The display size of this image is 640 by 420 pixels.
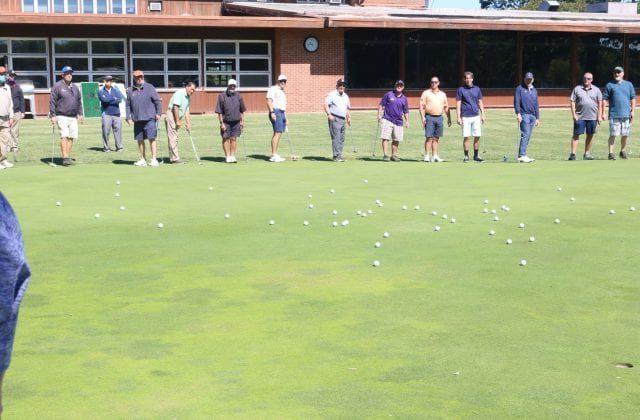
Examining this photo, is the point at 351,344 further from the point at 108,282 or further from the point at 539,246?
the point at 539,246

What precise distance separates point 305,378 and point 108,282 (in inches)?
134

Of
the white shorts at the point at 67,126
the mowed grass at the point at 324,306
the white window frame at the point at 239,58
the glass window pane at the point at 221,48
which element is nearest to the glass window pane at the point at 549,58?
the white window frame at the point at 239,58

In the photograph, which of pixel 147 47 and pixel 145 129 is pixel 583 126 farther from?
pixel 147 47

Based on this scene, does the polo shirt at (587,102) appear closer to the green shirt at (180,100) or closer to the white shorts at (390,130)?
the white shorts at (390,130)

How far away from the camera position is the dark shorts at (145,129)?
789 inches

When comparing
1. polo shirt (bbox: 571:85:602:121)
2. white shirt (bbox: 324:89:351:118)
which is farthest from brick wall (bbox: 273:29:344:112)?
polo shirt (bbox: 571:85:602:121)

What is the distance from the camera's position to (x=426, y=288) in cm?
853

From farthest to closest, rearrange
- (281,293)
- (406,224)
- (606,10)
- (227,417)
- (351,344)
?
(606,10)
(406,224)
(281,293)
(351,344)
(227,417)

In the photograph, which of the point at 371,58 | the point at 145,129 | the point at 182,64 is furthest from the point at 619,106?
the point at 182,64

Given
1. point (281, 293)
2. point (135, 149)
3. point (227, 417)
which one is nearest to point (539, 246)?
point (281, 293)

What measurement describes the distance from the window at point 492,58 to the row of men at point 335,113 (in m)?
19.5

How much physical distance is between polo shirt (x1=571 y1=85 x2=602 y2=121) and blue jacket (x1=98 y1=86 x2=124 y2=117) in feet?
35.5

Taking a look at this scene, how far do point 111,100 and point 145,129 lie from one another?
356 cm

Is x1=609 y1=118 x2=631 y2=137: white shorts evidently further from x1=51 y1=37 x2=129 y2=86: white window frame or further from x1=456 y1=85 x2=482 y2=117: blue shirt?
x1=51 y1=37 x2=129 y2=86: white window frame
